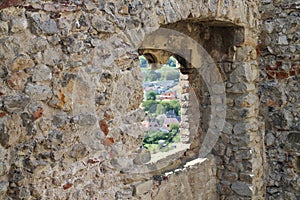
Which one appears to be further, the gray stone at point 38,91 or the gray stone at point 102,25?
the gray stone at point 102,25

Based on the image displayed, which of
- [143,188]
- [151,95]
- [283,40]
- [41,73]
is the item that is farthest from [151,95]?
[41,73]

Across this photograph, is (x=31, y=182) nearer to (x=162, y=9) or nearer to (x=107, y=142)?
(x=107, y=142)

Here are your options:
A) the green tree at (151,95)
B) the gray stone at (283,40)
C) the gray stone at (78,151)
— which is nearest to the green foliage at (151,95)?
the green tree at (151,95)

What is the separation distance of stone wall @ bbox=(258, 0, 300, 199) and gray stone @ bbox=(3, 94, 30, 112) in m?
2.91

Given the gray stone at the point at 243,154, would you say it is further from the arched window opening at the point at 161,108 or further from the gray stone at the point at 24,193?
the gray stone at the point at 24,193

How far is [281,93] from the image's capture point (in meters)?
4.04

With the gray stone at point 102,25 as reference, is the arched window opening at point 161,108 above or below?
below

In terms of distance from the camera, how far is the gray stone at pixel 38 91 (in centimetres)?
187

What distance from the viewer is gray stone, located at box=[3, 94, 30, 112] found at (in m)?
1.78

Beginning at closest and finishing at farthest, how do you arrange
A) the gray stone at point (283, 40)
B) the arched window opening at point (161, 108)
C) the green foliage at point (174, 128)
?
1. the gray stone at point (283, 40)
2. the arched window opening at point (161, 108)
3. the green foliage at point (174, 128)

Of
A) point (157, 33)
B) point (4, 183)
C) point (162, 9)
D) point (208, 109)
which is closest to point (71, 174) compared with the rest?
point (4, 183)

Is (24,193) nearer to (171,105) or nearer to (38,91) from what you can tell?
(38,91)

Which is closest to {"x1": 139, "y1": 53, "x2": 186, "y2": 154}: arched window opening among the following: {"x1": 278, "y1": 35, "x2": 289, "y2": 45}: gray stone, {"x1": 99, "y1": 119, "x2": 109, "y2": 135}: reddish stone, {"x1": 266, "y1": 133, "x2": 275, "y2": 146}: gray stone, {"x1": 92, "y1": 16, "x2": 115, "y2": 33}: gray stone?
{"x1": 266, "y1": 133, "x2": 275, "y2": 146}: gray stone

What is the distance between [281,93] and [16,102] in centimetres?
300
